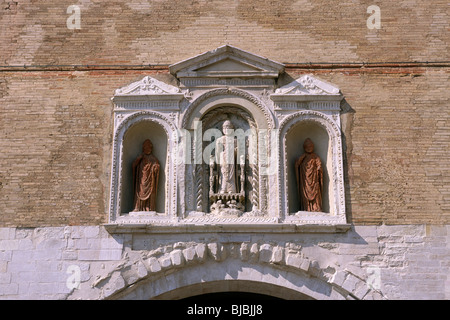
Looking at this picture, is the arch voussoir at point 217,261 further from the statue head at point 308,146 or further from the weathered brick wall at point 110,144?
the statue head at point 308,146

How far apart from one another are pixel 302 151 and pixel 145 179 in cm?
218

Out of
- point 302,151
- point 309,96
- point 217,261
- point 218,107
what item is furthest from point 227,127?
point 217,261

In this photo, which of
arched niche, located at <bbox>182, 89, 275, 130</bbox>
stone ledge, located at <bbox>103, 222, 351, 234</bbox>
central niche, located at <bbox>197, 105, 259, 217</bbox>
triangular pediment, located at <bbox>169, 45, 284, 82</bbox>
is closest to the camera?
stone ledge, located at <bbox>103, 222, 351, 234</bbox>

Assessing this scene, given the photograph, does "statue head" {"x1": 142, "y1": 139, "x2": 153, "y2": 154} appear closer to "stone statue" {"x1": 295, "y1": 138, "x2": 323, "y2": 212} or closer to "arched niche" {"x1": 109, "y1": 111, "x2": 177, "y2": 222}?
"arched niche" {"x1": 109, "y1": 111, "x2": 177, "y2": 222}

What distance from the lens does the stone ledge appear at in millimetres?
8602

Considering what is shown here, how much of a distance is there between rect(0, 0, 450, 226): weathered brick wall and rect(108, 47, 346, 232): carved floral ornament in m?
0.20

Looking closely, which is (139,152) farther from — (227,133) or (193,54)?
(193,54)

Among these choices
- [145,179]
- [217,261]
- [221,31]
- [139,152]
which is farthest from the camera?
[221,31]

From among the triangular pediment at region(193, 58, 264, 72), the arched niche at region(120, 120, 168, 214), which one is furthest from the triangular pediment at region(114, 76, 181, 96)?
the triangular pediment at region(193, 58, 264, 72)

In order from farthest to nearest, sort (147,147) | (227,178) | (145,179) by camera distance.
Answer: (147,147)
(145,179)
(227,178)

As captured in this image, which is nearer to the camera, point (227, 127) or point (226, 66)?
point (227, 127)

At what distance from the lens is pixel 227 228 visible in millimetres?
8625

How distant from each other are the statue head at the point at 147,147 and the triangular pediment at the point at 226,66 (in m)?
0.99
